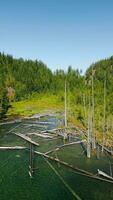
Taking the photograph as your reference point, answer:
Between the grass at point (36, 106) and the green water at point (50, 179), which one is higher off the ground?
the grass at point (36, 106)

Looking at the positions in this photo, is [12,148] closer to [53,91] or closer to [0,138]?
[0,138]

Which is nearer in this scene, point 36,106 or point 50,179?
point 50,179

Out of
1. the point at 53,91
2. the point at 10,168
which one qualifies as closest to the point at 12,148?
the point at 10,168

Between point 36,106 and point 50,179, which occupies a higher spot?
point 36,106

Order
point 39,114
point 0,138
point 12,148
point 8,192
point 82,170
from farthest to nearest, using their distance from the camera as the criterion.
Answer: point 39,114, point 0,138, point 12,148, point 82,170, point 8,192

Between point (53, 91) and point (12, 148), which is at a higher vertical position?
point (53, 91)

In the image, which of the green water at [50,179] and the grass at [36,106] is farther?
the grass at [36,106]

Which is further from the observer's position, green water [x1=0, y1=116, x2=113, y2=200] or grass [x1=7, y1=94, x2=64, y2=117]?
grass [x1=7, y1=94, x2=64, y2=117]

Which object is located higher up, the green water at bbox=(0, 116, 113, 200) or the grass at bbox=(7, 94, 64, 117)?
the grass at bbox=(7, 94, 64, 117)
